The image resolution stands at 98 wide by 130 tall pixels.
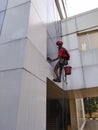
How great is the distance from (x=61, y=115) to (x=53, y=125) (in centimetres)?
85

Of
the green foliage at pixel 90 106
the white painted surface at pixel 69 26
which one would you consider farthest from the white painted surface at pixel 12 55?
the green foliage at pixel 90 106

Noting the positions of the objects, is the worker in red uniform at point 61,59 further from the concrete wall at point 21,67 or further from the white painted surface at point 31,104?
the white painted surface at point 31,104

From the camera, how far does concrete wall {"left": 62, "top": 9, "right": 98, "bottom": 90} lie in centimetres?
629

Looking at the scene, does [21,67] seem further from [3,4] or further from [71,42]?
[71,42]

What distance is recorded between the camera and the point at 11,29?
3826 mm

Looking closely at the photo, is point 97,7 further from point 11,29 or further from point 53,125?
point 53,125

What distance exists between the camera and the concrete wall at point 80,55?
6.29 meters

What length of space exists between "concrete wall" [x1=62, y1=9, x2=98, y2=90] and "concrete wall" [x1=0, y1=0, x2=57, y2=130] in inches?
97.2

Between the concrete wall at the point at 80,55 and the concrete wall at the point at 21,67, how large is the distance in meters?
2.47

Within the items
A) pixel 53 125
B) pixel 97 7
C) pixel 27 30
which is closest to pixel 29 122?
pixel 27 30

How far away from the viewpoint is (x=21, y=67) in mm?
3098

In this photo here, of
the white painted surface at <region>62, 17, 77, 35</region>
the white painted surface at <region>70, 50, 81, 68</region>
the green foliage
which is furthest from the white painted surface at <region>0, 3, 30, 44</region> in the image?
the green foliage

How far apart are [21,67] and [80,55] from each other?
4404 millimetres

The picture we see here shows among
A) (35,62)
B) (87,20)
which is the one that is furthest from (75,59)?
(35,62)
